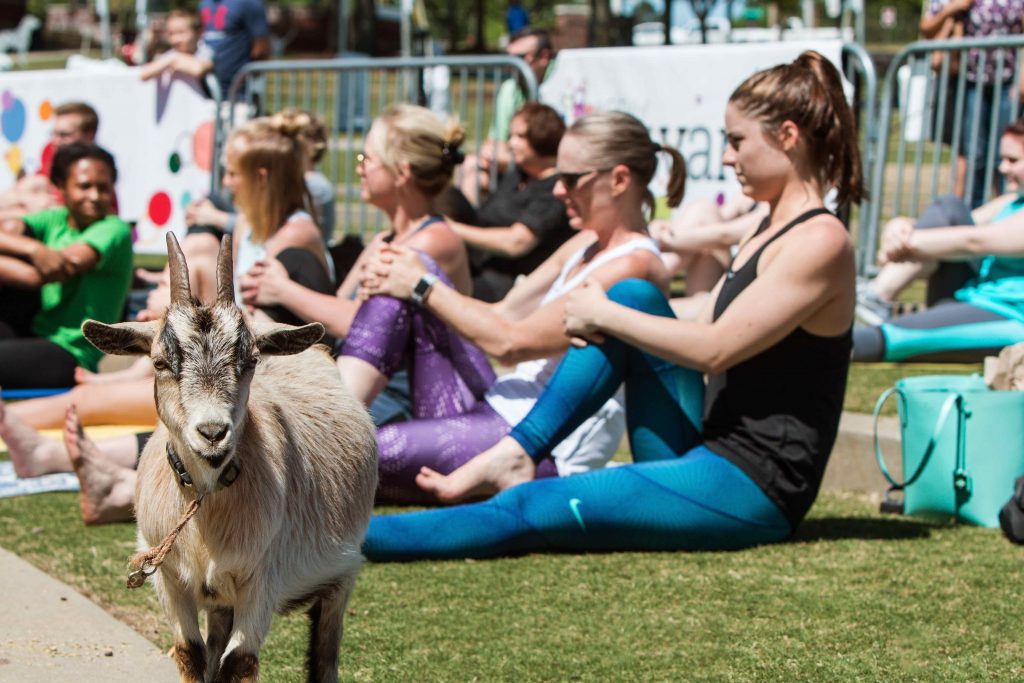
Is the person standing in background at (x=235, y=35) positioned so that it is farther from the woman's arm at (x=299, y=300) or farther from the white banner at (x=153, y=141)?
the woman's arm at (x=299, y=300)

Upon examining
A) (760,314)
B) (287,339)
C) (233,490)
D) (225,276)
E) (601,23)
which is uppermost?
(601,23)

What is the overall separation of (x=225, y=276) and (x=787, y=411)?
238cm

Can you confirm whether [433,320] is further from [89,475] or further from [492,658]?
[492,658]

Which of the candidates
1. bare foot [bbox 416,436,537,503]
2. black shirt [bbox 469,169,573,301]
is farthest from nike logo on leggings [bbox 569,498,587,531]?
black shirt [bbox 469,169,573,301]

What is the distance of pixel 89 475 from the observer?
5449 mm

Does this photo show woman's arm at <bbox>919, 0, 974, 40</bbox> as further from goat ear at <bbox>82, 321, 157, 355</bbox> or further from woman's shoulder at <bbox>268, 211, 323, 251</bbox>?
goat ear at <bbox>82, 321, 157, 355</bbox>

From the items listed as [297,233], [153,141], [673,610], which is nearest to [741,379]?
[673,610]

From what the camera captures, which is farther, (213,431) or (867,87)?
(867,87)

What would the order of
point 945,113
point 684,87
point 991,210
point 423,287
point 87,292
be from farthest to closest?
point 945,113 → point 684,87 → point 991,210 → point 87,292 → point 423,287

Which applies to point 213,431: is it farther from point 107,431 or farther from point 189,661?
point 107,431

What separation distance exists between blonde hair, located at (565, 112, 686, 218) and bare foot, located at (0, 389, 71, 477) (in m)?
2.64

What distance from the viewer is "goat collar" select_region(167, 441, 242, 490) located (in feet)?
10.5

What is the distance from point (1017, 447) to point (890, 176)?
10213 millimetres

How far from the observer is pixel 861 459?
655cm
